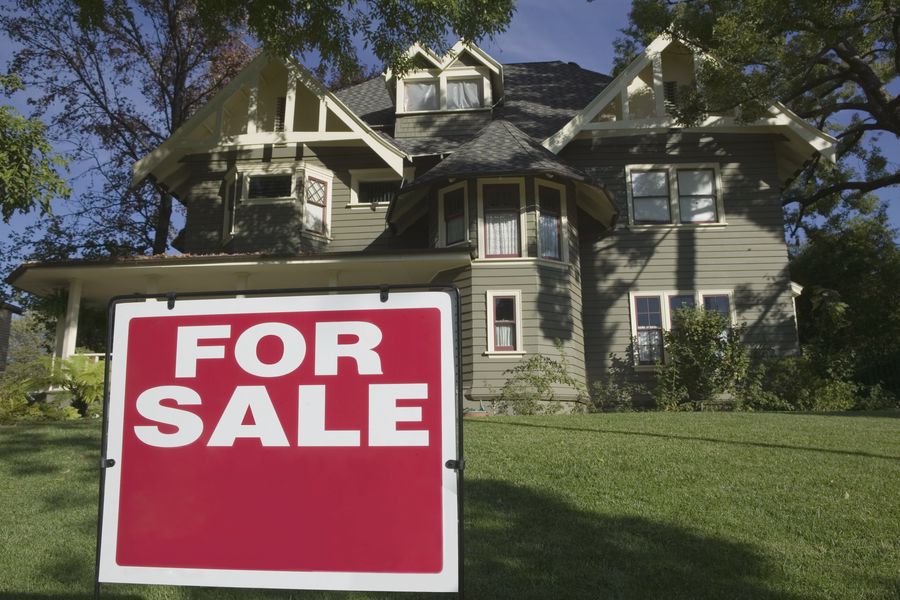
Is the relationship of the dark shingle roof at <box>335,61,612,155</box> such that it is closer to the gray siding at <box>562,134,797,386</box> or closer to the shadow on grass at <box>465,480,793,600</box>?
the gray siding at <box>562,134,797,386</box>

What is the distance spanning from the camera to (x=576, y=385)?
16062 millimetres

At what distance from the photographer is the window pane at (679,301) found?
17.9 m

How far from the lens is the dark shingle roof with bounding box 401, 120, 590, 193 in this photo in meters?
15.7

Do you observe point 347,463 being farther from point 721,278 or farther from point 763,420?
point 721,278

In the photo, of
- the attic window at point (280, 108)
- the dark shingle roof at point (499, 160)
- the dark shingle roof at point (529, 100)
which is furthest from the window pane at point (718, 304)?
the attic window at point (280, 108)

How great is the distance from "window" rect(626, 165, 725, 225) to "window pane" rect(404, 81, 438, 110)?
5.80 metres

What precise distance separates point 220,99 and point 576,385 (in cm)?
1166

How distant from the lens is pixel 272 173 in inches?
734

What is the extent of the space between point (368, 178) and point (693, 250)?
8713mm

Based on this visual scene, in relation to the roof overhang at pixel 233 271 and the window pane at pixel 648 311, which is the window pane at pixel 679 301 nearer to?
the window pane at pixel 648 311

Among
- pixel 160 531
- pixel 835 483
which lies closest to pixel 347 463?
pixel 160 531

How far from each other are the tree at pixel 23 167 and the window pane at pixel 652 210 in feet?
43.1

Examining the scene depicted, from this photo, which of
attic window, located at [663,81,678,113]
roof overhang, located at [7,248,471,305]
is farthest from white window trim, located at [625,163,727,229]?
roof overhang, located at [7,248,471,305]

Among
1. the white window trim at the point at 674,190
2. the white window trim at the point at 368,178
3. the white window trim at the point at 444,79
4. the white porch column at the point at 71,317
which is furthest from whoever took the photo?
A: the white window trim at the point at 444,79
